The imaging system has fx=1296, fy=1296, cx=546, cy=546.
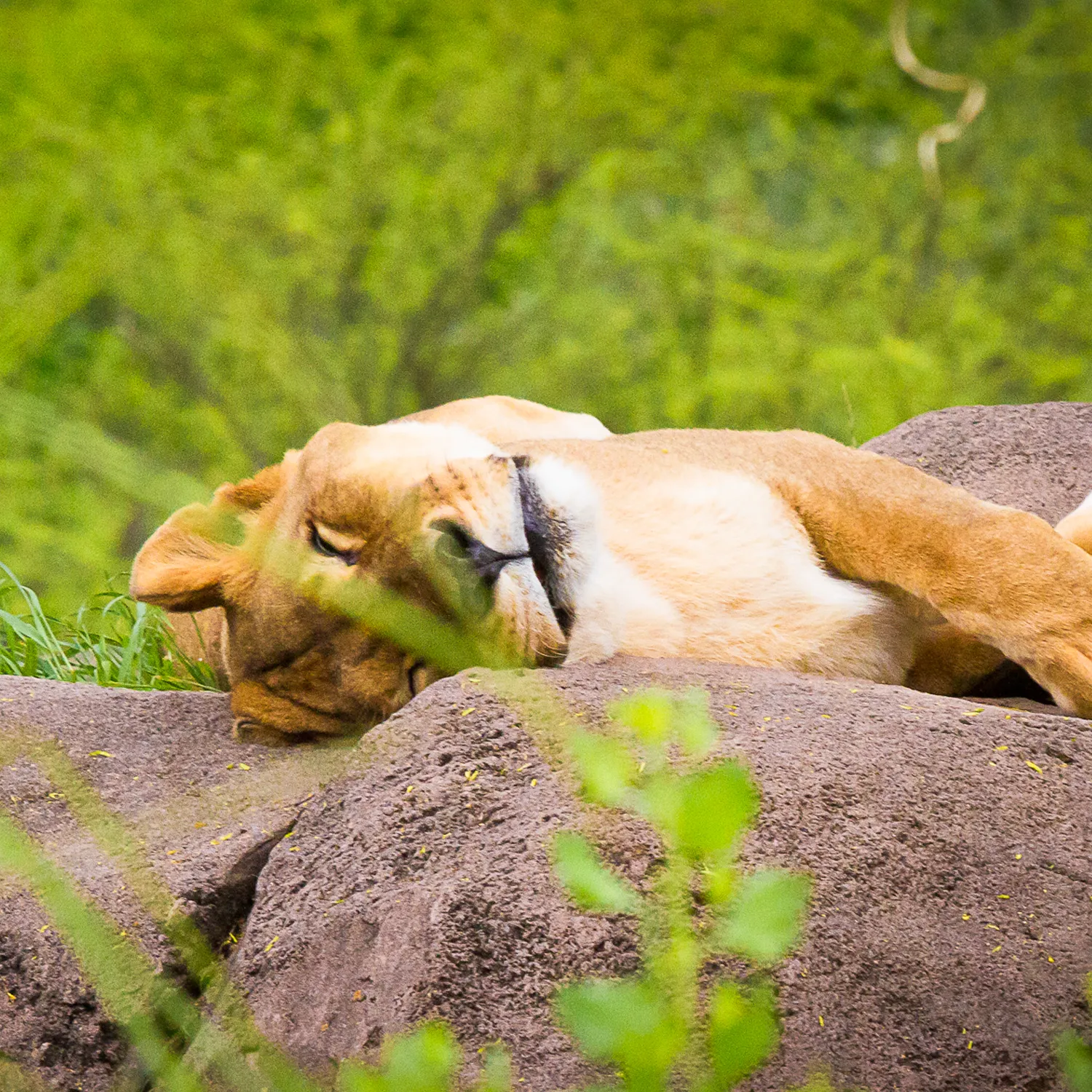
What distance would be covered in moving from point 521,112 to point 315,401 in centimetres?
718

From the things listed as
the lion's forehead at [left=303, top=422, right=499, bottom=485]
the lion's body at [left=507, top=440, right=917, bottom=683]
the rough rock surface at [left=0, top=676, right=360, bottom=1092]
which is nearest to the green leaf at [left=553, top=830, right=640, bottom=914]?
the rough rock surface at [left=0, top=676, right=360, bottom=1092]

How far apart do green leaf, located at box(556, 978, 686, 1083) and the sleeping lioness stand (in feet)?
5.11

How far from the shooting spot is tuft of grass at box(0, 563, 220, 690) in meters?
3.79

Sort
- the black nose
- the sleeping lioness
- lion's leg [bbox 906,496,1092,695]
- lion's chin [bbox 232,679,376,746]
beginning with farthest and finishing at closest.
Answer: lion's leg [bbox 906,496,1092,695]
lion's chin [bbox 232,679,376,746]
the sleeping lioness
the black nose

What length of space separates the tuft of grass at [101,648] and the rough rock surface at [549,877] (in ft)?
4.30

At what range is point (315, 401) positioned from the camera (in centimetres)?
145

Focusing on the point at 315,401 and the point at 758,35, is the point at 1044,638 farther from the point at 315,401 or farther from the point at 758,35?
the point at 758,35

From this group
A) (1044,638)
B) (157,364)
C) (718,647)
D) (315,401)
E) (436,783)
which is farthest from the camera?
(157,364)

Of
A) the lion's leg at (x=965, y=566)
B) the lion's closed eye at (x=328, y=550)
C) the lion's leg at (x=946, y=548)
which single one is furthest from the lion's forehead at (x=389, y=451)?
the lion's leg at (x=965, y=566)

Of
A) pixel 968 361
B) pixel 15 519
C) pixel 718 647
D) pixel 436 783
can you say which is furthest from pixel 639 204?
pixel 436 783

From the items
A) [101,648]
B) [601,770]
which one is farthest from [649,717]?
[101,648]

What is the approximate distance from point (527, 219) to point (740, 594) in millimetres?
6143

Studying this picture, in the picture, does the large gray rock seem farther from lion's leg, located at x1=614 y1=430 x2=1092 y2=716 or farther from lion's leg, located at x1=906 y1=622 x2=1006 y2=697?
lion's leg, located at x1=906 y1=622 x2=1006 y2=697

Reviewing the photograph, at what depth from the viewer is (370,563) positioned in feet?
7.64
